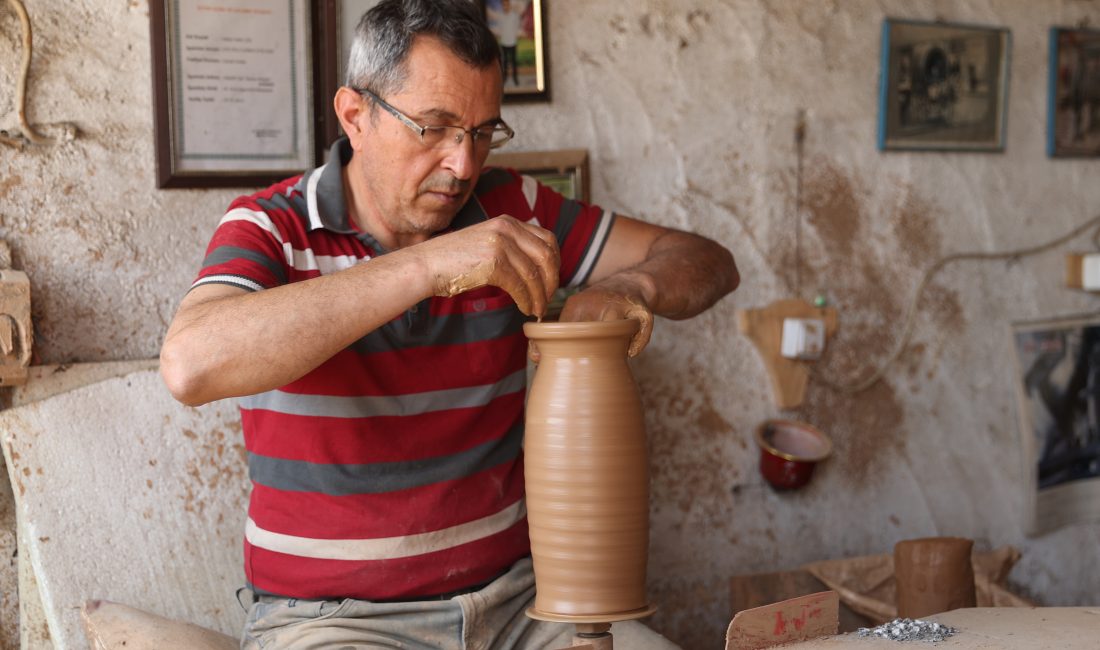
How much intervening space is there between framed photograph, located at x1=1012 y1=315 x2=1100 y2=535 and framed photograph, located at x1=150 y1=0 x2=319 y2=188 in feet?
8.28

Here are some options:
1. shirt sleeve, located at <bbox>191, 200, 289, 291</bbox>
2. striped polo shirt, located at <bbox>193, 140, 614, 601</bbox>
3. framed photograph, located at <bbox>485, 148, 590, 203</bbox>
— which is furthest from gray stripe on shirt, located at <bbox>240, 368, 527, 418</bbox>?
framed photograph, located at <bbox>485, 148, 590, 203</bbox>

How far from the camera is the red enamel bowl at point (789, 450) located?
3.09 meters

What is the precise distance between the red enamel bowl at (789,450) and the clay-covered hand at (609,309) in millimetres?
1304

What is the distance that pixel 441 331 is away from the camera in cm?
211

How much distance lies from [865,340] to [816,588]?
0.81m

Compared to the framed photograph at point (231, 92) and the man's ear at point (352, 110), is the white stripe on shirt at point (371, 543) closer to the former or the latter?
the man's ear at point (352, 110)

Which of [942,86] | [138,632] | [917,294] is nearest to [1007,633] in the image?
[138,632]

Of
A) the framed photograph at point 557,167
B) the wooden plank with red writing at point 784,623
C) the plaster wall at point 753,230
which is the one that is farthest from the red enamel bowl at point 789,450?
the wooden plank with red writing at point 784,623

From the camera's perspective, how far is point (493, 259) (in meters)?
1.70

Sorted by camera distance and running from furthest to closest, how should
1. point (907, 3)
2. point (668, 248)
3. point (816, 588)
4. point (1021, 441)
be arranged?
point (1021, 441) → point (907, 3) → point (816, 588) → point (668, 248)

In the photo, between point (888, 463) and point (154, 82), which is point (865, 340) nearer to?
point (888, 463)

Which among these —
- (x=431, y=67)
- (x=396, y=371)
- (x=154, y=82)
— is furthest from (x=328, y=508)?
(x=154, y=82)

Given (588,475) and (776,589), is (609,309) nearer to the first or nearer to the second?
(588,475)

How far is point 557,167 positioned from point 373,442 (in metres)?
1.11
